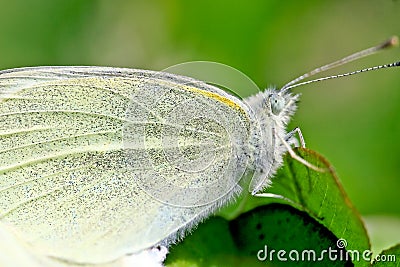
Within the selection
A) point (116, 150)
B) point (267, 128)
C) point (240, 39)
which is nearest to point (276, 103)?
point (267, 128)

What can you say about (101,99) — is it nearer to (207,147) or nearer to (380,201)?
(207,147)

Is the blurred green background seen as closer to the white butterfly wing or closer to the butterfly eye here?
the butterfly eye

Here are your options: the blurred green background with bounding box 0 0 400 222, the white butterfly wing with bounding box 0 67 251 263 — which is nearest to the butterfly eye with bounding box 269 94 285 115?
the white butterfly wing with bounding box 0 67 251 263

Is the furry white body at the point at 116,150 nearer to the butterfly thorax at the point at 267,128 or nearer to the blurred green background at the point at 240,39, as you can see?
the butterfly thorax at the point at 267,128

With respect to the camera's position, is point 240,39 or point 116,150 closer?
point 116,150

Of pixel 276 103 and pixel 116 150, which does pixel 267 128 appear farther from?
pixel 116 150

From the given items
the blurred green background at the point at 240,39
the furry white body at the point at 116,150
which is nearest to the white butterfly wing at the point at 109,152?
the furry white body at the point at 116,150
